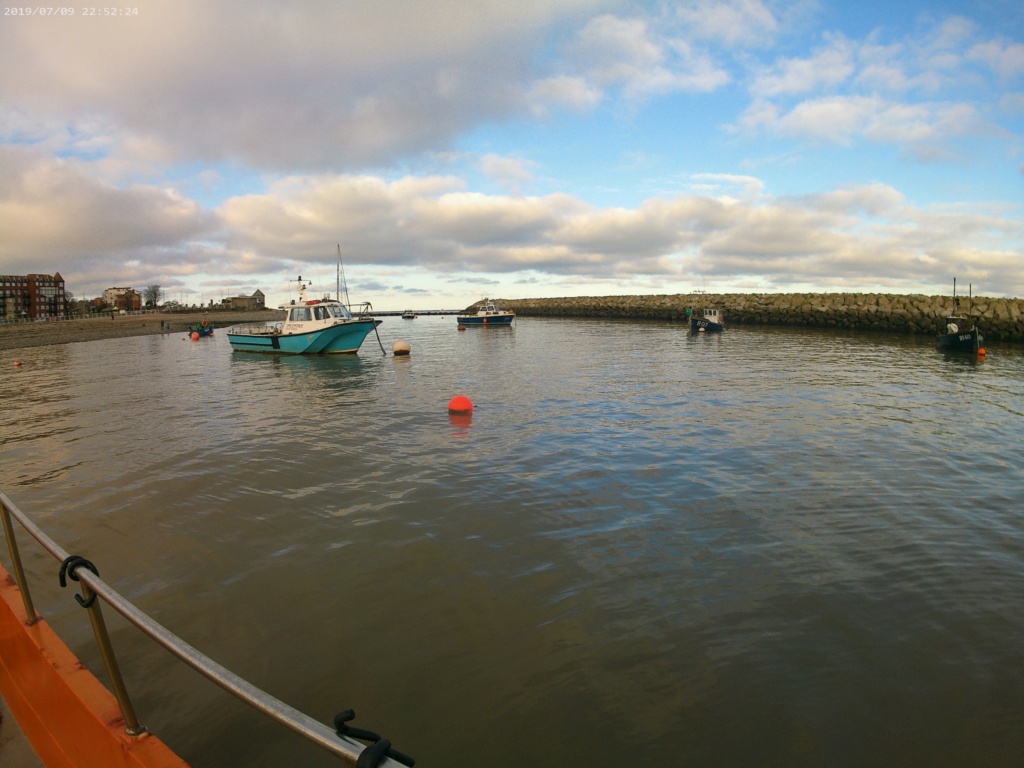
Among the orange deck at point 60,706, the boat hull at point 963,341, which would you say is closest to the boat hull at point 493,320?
the boat hull at point 963,341

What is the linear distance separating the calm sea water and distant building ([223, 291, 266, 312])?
437ft

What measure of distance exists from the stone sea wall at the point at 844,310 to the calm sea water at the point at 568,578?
37421 millimetres

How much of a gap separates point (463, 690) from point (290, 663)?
5.24ft

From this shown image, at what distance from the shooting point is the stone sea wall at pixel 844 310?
145 ft

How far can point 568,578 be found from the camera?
21.5ft

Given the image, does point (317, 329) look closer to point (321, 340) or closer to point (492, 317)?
point (321, 340)

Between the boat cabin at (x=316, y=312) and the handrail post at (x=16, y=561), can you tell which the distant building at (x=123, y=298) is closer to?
the boat cabin at (x=316, y=312)

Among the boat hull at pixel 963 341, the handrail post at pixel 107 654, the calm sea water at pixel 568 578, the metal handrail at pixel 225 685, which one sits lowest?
the calm sea water at pixel 568 578

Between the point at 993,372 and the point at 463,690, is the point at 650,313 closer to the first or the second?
the point at 993,372

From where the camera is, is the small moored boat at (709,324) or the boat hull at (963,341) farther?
the small moored boat at (709,324)

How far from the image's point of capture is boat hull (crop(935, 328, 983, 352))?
32125 mm

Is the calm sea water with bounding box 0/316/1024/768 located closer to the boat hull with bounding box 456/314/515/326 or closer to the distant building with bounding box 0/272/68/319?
the boat hull with bounding box 456/314/515/326

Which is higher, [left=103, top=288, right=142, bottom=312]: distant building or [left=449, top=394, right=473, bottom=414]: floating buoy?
[left=103, top=288, right=142, bottom=312]: distant building

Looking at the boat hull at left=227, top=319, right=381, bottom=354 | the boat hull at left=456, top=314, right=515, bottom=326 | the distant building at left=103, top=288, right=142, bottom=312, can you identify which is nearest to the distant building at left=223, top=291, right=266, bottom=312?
the distant building at left=103, top=288, right=142, bottom=312
